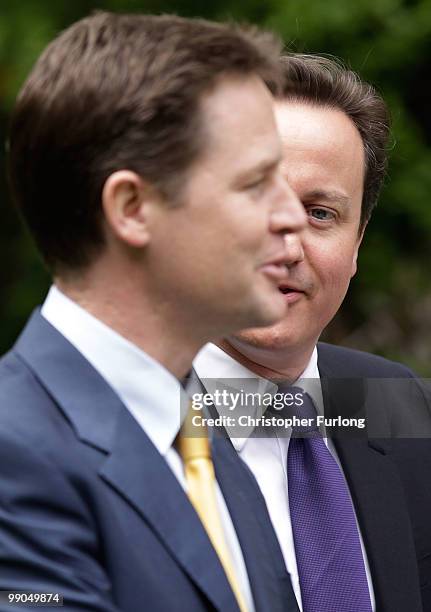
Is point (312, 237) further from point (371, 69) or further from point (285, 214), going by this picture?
point (371, 69)

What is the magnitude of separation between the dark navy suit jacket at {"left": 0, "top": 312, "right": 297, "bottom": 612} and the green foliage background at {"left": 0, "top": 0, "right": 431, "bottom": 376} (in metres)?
3.84

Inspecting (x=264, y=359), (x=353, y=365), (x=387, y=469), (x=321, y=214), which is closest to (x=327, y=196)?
(x=321, y=214)

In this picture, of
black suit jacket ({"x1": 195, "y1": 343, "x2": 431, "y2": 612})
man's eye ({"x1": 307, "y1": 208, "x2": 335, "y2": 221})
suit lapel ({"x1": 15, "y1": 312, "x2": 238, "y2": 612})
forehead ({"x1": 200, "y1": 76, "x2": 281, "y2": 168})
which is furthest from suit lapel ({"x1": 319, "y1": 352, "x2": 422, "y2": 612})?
forehead ({"x1": 200, "y1": 76, "x2": 281, "y2": 168})

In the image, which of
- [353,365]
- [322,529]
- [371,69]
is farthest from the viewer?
[371,69]

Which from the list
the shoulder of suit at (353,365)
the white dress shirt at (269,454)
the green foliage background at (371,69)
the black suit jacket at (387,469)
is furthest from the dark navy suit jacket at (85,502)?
the green foliage background at (371,69)

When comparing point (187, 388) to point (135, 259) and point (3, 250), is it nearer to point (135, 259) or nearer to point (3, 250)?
point (135, 259)

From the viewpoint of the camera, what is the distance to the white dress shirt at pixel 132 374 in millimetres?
1681

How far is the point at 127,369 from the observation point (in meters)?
1.69

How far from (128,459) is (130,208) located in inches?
14.5

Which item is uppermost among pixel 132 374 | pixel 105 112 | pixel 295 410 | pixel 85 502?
pixel 105 112

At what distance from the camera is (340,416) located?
2.49 m

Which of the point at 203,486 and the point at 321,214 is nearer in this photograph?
the point at 203,486

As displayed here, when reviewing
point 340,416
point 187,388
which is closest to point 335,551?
point 340,416

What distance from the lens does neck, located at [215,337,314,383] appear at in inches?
93.8
